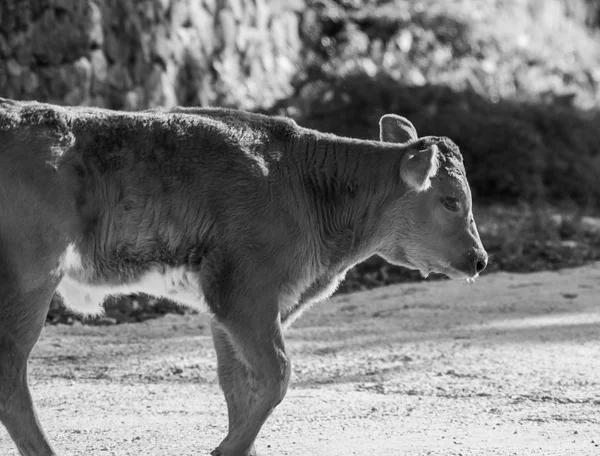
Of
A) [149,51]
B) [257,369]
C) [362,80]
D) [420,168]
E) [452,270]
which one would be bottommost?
[362,80]

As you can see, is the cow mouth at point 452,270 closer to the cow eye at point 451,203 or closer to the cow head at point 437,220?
the cow head at point 437,220

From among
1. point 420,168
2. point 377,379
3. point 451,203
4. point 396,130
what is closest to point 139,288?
point 420,168

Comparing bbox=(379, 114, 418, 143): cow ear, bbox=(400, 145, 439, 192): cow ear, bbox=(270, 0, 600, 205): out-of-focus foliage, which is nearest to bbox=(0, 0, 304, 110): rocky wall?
bbox=(270, 0, 600, 205): out-of-focus foliage

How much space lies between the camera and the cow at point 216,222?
5.81m

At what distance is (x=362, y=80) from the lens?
50.9 feet

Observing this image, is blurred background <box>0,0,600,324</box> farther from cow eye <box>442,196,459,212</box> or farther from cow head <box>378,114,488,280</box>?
cow eye <box>442,196,459,212</box>

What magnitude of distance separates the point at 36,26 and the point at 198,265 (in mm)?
8013

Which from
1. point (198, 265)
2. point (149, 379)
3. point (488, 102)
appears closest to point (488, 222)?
point (488, 102)

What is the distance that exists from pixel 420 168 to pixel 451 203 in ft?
1.19

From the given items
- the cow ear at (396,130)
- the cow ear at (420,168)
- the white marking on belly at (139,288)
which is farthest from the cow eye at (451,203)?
the white marking on belly at (139,288)

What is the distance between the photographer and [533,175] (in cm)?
1545

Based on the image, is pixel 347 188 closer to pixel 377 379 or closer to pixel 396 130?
pixel 396 130

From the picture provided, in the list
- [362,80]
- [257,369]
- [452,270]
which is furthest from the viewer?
[362,80]

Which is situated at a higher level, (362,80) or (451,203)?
(451,203)
